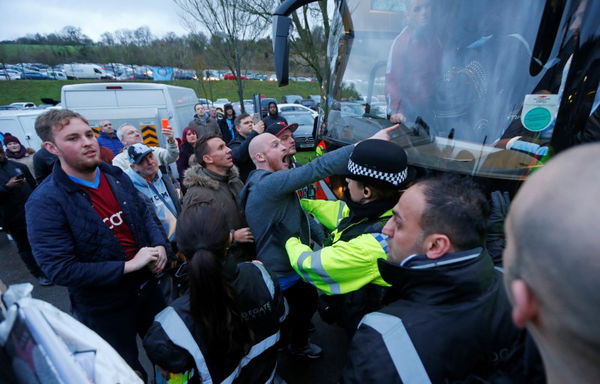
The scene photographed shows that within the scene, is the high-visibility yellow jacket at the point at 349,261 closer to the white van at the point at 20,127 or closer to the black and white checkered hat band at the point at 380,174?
the black and white checkered hat band at the point at 380,174

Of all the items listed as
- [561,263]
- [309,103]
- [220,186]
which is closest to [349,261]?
[561,263]

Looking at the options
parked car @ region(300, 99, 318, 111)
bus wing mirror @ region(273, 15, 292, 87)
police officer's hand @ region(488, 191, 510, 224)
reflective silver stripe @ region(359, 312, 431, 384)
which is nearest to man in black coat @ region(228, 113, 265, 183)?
bus wing mirror @ region(273, 15, 292, 87)

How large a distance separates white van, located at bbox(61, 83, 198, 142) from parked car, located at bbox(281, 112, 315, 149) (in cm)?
520

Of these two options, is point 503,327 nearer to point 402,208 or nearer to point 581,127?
point 402,208

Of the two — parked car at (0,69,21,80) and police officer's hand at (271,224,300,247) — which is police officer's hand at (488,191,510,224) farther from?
parked car at (0,69,21,80)

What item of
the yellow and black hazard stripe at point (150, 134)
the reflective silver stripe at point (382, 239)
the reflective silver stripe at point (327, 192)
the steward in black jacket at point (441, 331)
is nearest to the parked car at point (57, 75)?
the yellow and black hazard stripe at point (150, 134)

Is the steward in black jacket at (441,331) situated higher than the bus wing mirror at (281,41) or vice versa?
the bus wing mirror at (281,41)

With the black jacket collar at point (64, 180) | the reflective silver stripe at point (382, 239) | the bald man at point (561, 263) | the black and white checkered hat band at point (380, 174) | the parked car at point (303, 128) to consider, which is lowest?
the parked car at point (303, 128)

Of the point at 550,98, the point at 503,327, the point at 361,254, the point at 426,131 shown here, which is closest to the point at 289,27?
the point at 426,131

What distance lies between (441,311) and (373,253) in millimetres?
402

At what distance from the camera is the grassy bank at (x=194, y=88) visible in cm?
3077

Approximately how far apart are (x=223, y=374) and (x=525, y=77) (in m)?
2.46

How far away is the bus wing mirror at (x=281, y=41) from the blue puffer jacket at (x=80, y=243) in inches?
69.6

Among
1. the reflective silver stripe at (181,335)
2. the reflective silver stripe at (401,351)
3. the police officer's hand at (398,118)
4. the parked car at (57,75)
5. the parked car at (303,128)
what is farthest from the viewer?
the parked car at (57,75)
